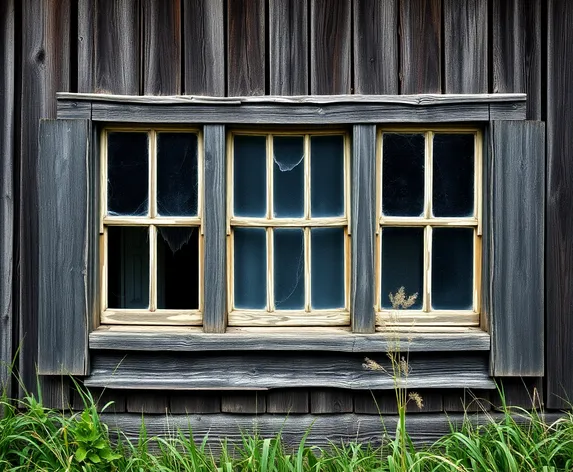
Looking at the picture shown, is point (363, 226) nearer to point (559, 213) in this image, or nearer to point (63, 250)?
point (559, 213)

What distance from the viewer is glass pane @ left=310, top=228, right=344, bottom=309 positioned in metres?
3.79

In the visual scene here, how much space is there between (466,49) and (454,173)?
0.73 metres

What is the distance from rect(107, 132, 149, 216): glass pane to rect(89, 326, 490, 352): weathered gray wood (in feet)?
2.47

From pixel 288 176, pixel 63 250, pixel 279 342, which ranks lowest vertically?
pixel 279 342

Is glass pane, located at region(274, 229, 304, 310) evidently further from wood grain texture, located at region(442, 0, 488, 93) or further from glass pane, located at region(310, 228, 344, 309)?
wood grain texture, located at region(442, 0, 488, 93)

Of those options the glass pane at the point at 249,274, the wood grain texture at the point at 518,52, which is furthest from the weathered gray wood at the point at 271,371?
the wood grain texture at the point at 518,52

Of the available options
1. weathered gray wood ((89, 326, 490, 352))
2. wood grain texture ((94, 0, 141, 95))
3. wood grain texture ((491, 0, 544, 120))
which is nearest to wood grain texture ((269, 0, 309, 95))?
wood grain texture ((94, 0, 141, 95))

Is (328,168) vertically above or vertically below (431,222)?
above

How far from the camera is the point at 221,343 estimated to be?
3.62 meters

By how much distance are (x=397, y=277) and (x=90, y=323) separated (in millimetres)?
1828

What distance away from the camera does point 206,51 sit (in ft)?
12.1

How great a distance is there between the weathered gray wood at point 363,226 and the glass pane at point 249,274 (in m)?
0.55

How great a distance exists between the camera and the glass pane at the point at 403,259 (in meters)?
3.78

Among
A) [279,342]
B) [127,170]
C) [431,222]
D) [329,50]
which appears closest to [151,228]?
[127,170]
